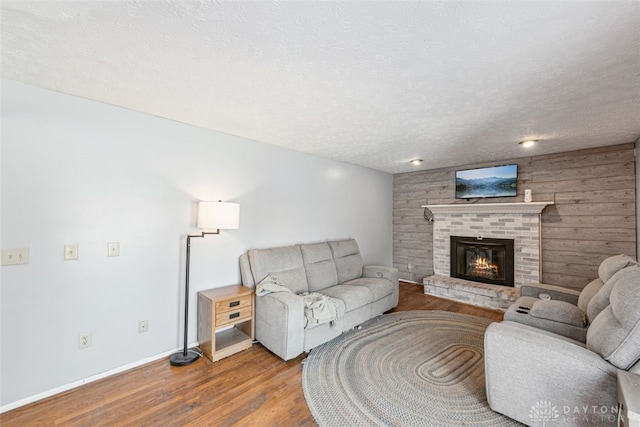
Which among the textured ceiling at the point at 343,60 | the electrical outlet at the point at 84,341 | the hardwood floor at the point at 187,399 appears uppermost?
the textured ceiling at the point at 343,60

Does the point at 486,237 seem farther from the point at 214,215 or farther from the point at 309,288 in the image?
the point at 214,215

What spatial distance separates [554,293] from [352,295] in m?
2.14

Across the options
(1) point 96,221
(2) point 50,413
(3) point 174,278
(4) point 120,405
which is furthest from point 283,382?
(1) point 96,221

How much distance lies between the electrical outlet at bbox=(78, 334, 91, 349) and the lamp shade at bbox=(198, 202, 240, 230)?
121 centimetres

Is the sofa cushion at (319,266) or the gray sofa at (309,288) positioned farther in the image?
the sofa cushion at (319,266)

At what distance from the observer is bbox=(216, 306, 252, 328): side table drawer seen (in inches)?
99.3

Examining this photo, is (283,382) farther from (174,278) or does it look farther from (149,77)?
(149,77)

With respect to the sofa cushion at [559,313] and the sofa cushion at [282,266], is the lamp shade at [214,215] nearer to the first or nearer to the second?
the sofa cushion at [282,266]

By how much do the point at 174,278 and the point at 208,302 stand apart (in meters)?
0.44

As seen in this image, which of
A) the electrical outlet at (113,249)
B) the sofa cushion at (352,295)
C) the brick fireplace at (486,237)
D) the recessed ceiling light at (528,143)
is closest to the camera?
the electrical outlet at (113,249)

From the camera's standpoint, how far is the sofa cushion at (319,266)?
3.45 m

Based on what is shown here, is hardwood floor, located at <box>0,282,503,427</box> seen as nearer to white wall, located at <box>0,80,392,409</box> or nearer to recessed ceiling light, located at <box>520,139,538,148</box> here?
white wall, located at <box>0,80,392,409</box>

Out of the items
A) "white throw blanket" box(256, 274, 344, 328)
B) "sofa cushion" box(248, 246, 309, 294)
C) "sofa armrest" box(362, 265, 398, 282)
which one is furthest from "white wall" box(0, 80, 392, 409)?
"sofa armrest" box(362, 265, 398, 282)

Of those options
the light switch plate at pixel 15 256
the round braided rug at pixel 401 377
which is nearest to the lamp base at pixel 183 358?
the round braided rug at pixel 401 377
